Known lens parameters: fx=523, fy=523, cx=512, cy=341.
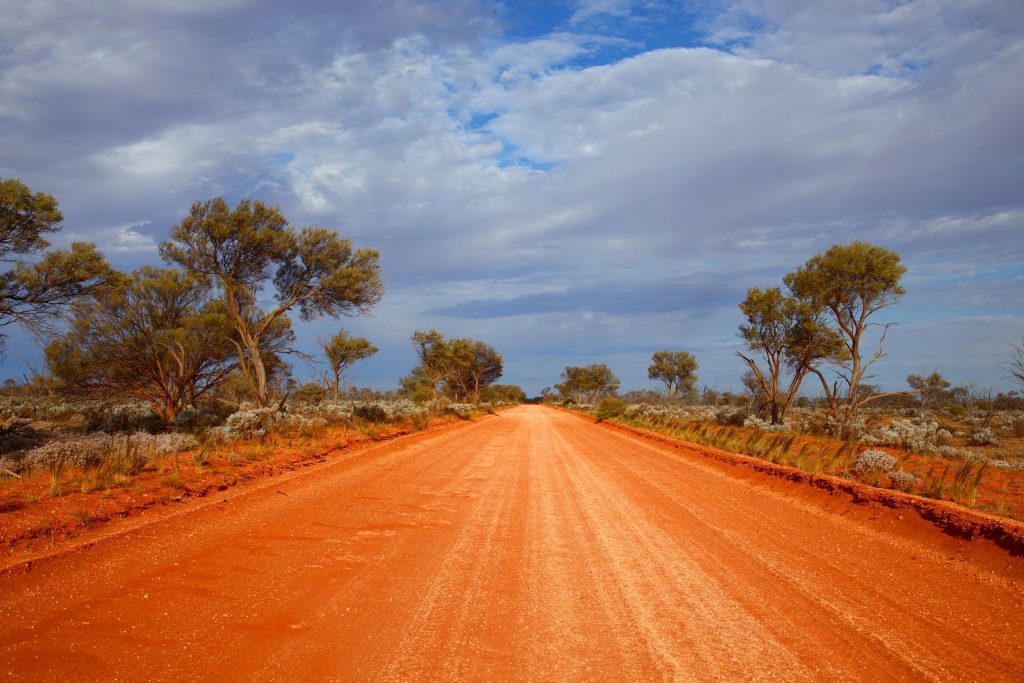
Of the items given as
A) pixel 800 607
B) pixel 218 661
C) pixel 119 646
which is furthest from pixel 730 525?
pixel 119 646

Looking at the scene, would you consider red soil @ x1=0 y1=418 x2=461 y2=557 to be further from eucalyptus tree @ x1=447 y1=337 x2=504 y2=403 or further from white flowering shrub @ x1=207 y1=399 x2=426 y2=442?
eucalyptus tree @ x1=447 y1=337 x2=504 y2=403

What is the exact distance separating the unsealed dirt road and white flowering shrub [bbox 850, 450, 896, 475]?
3.14 m

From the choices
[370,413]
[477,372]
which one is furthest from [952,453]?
[477,372]

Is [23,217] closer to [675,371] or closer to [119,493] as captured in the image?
[119,493]

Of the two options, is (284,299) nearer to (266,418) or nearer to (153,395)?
(153,395)

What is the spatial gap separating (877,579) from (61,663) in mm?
6983

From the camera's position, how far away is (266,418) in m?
15.5

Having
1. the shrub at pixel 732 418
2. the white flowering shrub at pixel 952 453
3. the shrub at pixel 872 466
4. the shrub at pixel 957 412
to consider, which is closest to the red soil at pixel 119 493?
the shrub at pixel 872 466

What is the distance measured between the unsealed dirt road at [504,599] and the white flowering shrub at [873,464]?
3.14m

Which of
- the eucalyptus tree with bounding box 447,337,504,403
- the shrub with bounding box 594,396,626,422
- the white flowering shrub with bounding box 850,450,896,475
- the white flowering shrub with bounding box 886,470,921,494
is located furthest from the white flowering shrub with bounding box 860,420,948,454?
the eucalyptus tree with bounding box 447,337,504,403

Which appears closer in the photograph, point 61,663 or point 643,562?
point 61,663

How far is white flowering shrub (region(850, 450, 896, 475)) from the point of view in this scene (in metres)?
10.4

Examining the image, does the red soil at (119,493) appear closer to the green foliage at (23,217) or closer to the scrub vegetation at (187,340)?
the scrub vegetation at (187,340)

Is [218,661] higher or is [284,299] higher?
[284,299]
